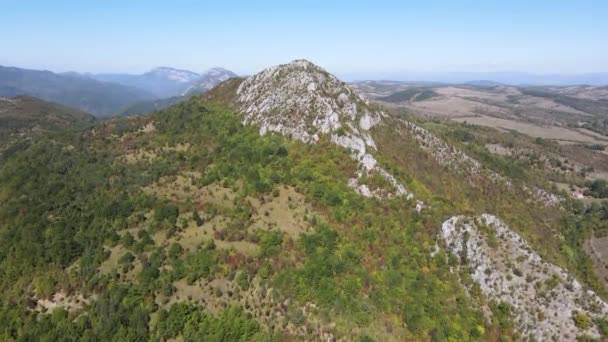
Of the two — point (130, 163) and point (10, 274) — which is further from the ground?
point (130, 163)

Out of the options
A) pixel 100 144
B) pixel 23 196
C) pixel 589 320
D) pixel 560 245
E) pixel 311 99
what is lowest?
pixel 560 245

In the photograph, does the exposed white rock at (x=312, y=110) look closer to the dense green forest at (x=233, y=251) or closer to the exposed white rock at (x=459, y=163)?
the dense green forest at (x=233, y=251)

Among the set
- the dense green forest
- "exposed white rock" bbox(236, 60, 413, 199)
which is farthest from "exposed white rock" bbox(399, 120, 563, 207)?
"exposed white rock" bbox(236, 60, 413, 199)

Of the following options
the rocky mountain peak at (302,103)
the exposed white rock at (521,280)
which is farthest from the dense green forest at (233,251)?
the rocky mountain peak at (302,103)

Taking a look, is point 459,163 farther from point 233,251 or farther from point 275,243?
point 233,251

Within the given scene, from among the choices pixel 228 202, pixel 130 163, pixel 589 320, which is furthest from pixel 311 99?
pixel 589 320

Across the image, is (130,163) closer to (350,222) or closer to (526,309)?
(350,222)
